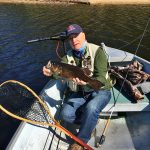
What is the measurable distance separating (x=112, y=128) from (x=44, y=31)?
593 inches

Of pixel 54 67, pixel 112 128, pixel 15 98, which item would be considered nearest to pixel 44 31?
pixel 15 98

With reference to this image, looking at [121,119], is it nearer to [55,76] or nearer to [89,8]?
[55,76]

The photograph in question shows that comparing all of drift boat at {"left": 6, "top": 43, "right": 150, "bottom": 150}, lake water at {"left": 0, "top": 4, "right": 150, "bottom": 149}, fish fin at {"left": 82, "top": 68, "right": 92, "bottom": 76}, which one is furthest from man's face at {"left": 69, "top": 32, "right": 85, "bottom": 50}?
lake water at {"left": 0, "top": 4, "right": 150, "bottom": 149}

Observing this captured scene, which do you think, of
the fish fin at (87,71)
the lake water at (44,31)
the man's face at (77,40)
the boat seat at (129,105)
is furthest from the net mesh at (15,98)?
the fish fin at (87,71)

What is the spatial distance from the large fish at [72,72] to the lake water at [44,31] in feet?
12.4

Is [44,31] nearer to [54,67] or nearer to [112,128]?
[112,128]

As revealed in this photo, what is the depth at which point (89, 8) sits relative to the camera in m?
A: 29.8

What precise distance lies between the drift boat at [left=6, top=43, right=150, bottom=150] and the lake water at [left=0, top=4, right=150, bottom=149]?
8.12ft

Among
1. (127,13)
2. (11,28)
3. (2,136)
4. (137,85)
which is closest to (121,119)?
(137,85)

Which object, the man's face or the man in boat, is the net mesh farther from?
the man's face

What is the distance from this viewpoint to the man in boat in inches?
250

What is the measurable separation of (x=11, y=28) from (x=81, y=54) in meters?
16.7

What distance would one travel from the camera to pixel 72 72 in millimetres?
6121

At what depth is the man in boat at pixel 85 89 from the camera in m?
6.36
